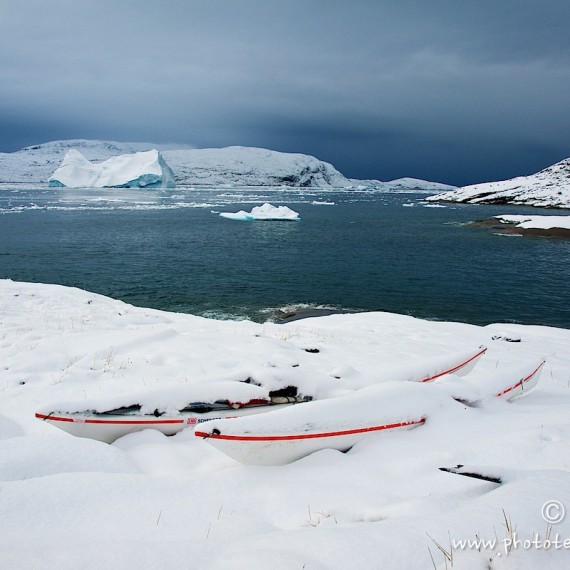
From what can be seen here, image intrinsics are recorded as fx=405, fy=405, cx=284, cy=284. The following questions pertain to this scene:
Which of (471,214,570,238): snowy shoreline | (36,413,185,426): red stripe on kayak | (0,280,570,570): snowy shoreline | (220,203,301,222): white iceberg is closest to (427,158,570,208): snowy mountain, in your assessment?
(471,214,570,238): snowy shoreline

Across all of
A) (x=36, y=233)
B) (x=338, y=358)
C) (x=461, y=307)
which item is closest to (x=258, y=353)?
(x=338, y=358)

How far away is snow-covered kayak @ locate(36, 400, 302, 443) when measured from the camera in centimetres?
449

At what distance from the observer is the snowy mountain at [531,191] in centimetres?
9125

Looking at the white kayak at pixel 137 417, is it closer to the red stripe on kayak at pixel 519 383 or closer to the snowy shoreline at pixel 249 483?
the snowy shoreline at pixel 249 483

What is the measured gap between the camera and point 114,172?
128500mm

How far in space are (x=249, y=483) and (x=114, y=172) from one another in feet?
463

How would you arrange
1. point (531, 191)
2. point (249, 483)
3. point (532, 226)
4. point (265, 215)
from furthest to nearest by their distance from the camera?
1. point (531, 191)
2. point (265, 215)
3. point (532, 226)
4. point (249, 483)

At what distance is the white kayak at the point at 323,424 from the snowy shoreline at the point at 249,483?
146 millimetres

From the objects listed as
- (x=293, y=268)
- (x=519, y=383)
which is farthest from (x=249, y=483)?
(x=293, y=268)

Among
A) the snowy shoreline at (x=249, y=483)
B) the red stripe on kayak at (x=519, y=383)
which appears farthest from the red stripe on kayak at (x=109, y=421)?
the red stripe on kayak at (x=519, y=383)

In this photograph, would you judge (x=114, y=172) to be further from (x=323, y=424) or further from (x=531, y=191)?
(x=323, y=424)

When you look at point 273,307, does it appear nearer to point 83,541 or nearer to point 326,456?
point 326,456

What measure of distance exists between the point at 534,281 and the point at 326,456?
26243 mm

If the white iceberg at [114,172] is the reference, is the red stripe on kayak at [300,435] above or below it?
below
